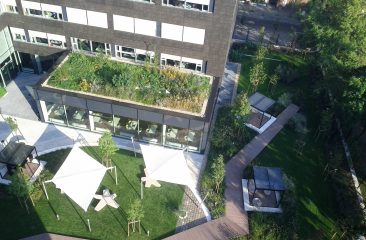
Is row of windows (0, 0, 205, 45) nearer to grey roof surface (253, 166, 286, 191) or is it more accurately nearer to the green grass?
the green grass

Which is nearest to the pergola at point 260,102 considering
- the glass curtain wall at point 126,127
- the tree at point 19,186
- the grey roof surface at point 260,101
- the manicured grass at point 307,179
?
the grey roof surface at point 260,101

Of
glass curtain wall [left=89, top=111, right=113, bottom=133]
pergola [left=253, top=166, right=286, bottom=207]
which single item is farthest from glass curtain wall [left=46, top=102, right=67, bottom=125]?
pergola [left=253, top=166, right=286, bottom=207]

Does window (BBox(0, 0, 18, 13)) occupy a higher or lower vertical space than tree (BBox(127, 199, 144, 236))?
higher

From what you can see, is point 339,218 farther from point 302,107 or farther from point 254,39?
point 254,39

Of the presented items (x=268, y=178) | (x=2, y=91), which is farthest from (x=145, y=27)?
(x=268, y=178)

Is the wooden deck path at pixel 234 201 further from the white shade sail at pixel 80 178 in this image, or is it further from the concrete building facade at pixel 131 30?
the white shade sail at pixel 80 178

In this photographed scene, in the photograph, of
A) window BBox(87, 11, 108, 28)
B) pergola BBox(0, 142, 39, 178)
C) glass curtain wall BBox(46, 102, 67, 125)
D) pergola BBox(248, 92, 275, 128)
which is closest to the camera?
pergola BBox(0, 142, 39, 178)

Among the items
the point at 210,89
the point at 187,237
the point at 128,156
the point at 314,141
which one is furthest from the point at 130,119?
the point at 314,141

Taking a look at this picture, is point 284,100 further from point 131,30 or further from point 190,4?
point 131,30
